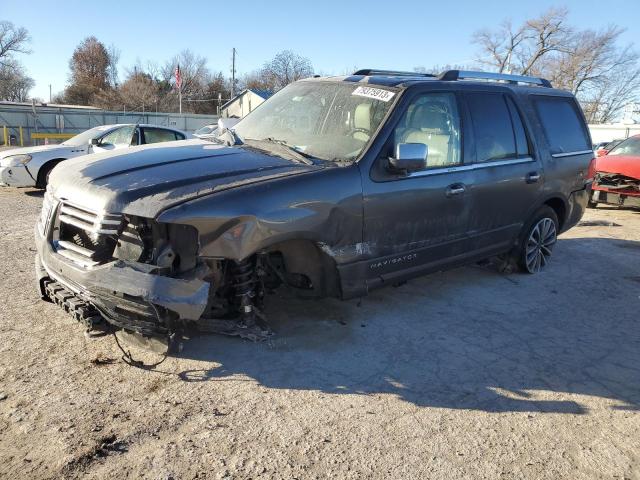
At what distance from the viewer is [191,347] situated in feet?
12.0

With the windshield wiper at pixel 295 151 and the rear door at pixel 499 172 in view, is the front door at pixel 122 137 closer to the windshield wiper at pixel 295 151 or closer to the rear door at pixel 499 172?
the windshield wiper at pixel 295 151

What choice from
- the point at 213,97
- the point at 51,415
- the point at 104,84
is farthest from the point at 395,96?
the point at 104,84

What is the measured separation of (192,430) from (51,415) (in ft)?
2.63

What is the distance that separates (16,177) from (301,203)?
869 cm

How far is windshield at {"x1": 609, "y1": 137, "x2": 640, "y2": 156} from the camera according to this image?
11.2m

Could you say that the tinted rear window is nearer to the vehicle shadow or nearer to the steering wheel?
the steering wheel

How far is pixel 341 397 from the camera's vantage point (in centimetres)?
316

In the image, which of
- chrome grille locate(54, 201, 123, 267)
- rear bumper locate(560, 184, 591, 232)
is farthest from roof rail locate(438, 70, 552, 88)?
chrome grille locate(54, 201, 123, 267)

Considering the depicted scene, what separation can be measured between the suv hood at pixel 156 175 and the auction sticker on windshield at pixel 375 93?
0.96 m

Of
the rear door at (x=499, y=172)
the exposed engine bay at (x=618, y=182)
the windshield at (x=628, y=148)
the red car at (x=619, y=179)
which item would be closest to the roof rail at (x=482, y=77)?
the rear door at (x=499, y=172)

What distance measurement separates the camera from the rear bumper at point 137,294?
2918mm

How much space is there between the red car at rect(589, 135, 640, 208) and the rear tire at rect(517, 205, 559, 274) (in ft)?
17.3

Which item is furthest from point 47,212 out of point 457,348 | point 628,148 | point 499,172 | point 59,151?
point 628,148

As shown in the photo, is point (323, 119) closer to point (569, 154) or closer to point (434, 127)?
point (434, 127)
